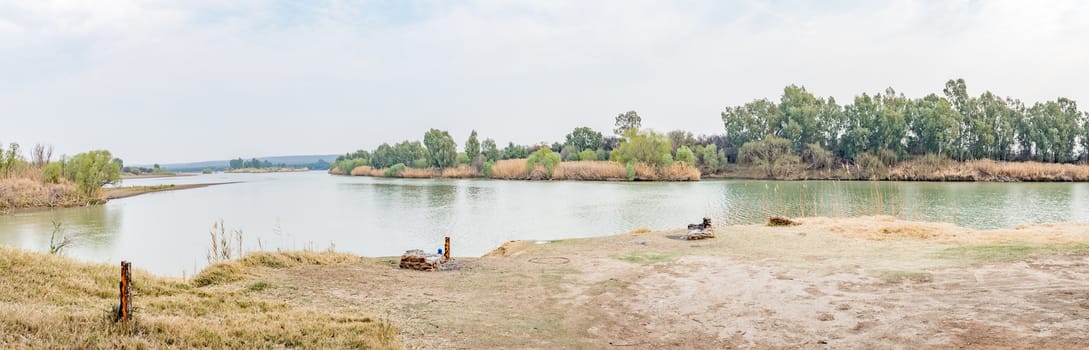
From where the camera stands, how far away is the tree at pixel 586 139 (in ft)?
323

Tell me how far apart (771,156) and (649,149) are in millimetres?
16299

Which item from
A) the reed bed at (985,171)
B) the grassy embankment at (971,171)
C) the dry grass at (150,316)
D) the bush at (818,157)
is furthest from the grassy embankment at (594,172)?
the dry grass at (150,316)

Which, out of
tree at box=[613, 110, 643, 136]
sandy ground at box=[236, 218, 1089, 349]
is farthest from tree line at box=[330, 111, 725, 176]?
sandy ground at box=[236, 218, 1089, 349]

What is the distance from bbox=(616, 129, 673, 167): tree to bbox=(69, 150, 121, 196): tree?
5241cm

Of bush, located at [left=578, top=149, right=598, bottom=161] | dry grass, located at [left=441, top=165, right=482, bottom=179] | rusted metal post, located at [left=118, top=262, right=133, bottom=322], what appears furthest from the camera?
dry grass, located at [left=441, top=165, right=482, bottom=179]

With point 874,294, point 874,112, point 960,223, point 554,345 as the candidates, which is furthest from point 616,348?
point 874,112

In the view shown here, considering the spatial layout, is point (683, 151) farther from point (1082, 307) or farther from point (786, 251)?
point (1082, 307)

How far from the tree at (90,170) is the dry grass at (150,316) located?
118ft

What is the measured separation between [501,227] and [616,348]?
1628 cm

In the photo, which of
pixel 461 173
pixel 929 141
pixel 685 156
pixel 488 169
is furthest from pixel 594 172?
pixel 929 141

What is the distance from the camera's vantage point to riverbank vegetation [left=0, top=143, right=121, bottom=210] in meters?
31.2

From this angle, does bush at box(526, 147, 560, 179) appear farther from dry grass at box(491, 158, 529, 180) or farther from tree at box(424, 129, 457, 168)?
tree at box(424, 129, 457, 168)

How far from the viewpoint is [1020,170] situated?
180ft

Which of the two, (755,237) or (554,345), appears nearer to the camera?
(554,345)
